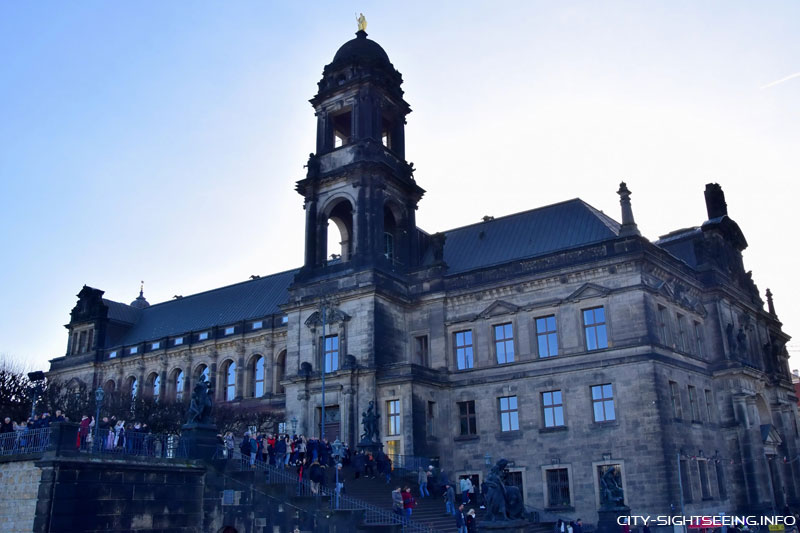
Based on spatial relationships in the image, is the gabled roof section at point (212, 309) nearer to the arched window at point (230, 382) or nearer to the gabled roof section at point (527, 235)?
the arched window at point (230, 382)

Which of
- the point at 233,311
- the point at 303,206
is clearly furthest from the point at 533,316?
the point at 233,311

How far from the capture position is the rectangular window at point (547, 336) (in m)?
40.7

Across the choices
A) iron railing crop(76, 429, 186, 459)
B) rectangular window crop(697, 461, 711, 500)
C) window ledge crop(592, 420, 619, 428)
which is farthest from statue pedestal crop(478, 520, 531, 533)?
rectangular window crop(697, 461, 711, 500)

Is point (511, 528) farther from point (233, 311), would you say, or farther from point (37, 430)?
point (233, 311)

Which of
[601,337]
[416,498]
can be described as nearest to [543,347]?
[601,337]

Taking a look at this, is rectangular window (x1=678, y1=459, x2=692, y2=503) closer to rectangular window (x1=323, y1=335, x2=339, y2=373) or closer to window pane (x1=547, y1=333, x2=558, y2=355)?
window pane (x1=547, y1=333, x2=558, y2=355)

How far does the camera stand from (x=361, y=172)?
46.6 m

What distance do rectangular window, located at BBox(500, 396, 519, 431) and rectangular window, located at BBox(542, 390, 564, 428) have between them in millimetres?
1745

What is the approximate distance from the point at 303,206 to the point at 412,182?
770 centimetres

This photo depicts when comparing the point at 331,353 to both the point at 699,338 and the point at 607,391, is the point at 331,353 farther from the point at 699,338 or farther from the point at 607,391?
the point at 699,338

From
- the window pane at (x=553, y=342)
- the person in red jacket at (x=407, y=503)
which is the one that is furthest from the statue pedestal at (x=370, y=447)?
the window pane at (x=553, y=342)

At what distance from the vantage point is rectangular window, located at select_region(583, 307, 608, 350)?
128 feet

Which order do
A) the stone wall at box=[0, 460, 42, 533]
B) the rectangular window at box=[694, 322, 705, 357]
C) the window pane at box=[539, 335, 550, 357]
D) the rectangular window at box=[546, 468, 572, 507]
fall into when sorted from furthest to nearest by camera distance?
the rectangular window at box=[694, 322, 705, 357]
the window pane at box=[539, 335, 550, 357]
the rectangular window at box=[546, 468, 572, 507]
the stone wall at box=[0, 460, 42, 533]

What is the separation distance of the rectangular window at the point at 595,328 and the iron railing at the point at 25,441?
2651 centimetres
